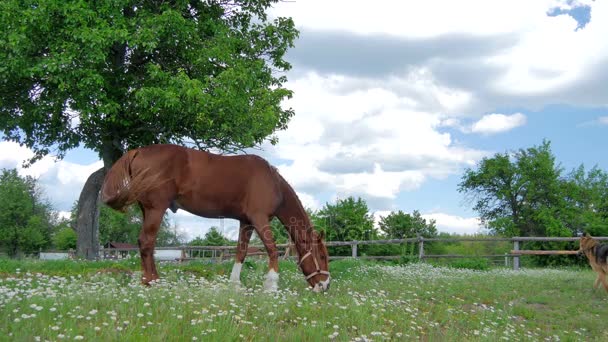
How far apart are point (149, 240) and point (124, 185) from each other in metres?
1.09

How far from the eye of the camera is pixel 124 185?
9.03 metres

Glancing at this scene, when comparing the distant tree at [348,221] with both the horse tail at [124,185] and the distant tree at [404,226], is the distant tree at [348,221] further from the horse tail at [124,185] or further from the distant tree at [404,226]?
the horse tail at [124,185]

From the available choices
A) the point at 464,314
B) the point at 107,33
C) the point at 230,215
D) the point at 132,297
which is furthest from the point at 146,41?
the point at 464,314

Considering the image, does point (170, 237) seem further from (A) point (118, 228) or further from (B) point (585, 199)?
(B) point (585, 199)

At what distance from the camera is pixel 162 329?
5.65 metres

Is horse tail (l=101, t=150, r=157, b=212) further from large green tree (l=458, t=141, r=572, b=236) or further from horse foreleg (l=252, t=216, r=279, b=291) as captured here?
large green tree (l=458, t=141, r=572, b=236)

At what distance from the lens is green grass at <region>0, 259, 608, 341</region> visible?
5773 mm

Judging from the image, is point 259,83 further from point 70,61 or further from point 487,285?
point 487,285

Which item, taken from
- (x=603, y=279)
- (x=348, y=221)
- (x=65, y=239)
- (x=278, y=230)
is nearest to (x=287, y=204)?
(x=603, y=279)

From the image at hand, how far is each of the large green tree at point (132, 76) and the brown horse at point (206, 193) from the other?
6.44 m

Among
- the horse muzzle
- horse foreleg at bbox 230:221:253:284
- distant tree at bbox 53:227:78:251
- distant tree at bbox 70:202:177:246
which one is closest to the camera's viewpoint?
the horse muzzle

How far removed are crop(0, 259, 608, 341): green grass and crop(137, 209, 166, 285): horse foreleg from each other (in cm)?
29

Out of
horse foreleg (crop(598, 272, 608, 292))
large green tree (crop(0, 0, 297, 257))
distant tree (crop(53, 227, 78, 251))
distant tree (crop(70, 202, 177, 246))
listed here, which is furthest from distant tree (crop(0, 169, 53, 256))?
horse foreleg (crop(598, 272, 608, 292))

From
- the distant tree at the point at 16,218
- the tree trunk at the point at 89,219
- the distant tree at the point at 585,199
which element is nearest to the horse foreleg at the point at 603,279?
the tree trunk at the point at 89,219
